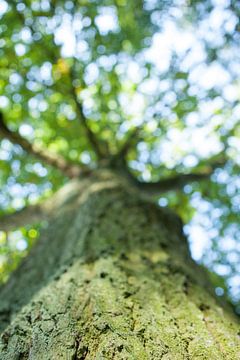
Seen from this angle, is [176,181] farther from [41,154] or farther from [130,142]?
[41,154]

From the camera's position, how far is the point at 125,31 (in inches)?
207

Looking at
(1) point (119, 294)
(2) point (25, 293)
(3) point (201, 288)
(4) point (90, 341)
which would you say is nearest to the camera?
(4) point (90, 341)

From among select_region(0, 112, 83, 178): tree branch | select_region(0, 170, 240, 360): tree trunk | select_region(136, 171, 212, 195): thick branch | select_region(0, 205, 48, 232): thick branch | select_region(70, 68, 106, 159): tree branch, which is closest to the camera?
select_region(0, 170, 240, 360): tree trunk

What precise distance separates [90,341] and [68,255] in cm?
104

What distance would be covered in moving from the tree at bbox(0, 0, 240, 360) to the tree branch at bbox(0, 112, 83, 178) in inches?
0.6

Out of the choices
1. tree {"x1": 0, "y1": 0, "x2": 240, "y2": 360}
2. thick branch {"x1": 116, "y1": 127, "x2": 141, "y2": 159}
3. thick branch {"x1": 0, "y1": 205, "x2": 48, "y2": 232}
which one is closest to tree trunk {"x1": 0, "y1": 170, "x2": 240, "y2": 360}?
tree {"x1": 0, "y1": 0, "x2": 240, "y2": 360}

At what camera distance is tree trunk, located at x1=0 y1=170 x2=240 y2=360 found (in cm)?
150

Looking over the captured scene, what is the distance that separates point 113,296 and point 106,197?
1.60 meters

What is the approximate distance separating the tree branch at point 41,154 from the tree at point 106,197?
0.05 ft

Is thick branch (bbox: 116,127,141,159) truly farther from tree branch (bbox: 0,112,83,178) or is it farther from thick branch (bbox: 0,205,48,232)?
thick branch (bbox: 0,205,48,232)

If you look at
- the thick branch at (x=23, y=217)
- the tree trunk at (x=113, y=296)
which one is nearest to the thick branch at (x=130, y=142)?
the thick branch at (x=23, y=217)

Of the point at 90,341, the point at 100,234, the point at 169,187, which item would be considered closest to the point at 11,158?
the point at 169,187

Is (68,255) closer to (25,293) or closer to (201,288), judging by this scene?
(25,293)

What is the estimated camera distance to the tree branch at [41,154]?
4.97 m
